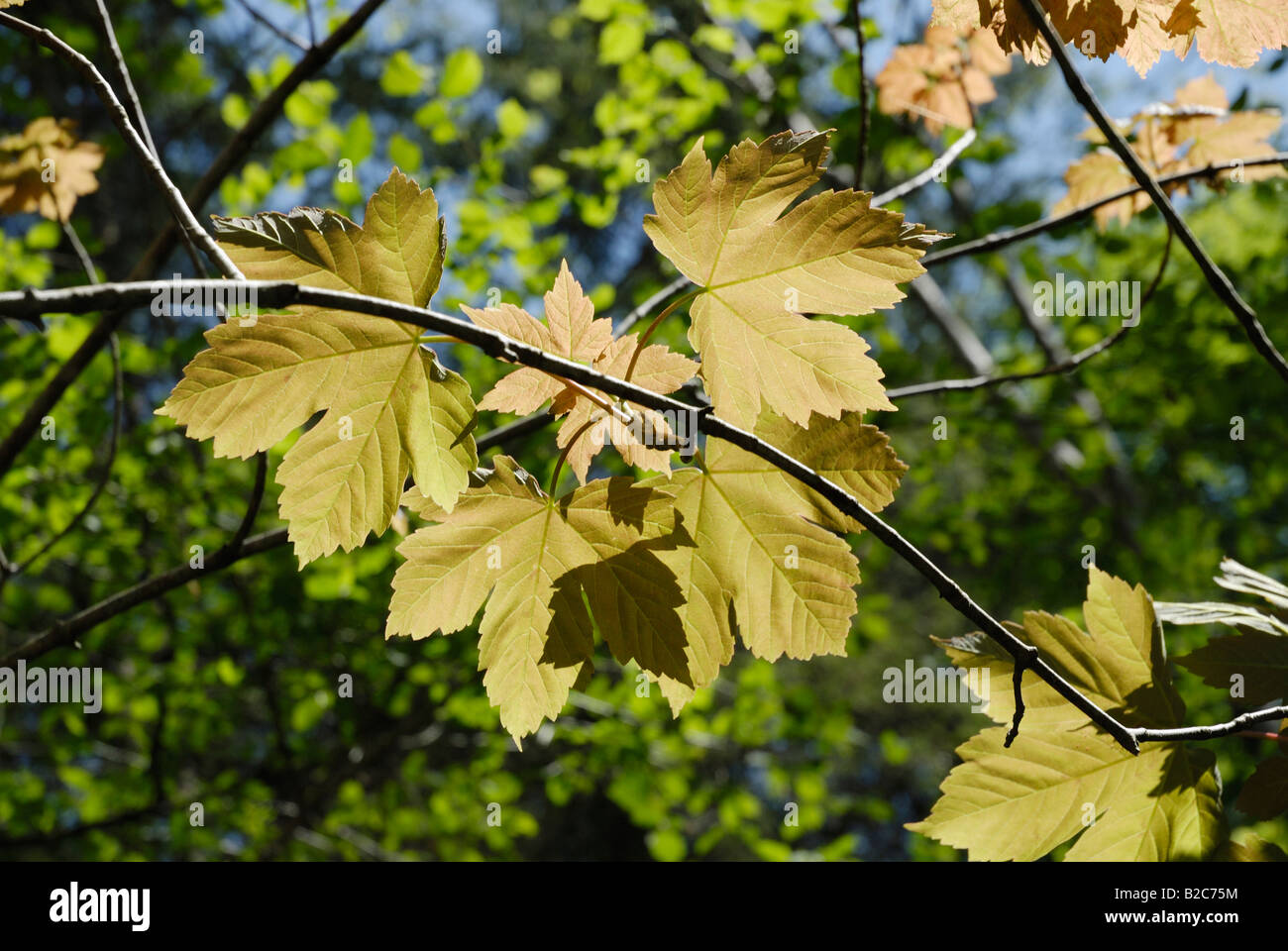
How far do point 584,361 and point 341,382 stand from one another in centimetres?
24

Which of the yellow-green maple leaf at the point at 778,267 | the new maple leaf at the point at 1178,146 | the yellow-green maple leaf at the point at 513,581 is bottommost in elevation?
the yellow-green maple leaf at the point at 513,581

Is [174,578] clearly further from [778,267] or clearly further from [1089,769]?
[1089,769]

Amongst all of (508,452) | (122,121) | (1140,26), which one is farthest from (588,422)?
(508,452)

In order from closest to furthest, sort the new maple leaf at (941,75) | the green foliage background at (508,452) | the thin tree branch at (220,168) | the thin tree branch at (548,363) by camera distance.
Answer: the thin tree branch at (548,363) → the thin tree branch at (220,168) → the new maple leaf at (941,75) → the green foliage background at (508,452)

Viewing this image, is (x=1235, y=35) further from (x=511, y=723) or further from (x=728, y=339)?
(x=511, y=723)

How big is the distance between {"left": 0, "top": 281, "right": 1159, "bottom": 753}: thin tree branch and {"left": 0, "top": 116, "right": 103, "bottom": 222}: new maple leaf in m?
2.04

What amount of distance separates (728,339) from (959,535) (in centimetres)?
359

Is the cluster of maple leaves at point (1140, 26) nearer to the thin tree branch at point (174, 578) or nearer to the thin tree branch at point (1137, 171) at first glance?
the thin tree branch at point (1137, 171)

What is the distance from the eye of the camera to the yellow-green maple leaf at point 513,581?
92 cm

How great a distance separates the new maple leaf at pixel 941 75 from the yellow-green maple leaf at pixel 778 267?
1412 millimetres

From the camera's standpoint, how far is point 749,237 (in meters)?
0.91

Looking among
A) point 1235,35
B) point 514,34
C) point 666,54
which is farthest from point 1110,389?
A: point 514,34

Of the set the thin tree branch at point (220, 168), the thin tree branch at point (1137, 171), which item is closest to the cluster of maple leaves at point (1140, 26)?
the thin tree branch at point (1137, 171)

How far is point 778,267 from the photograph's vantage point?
0.90m
